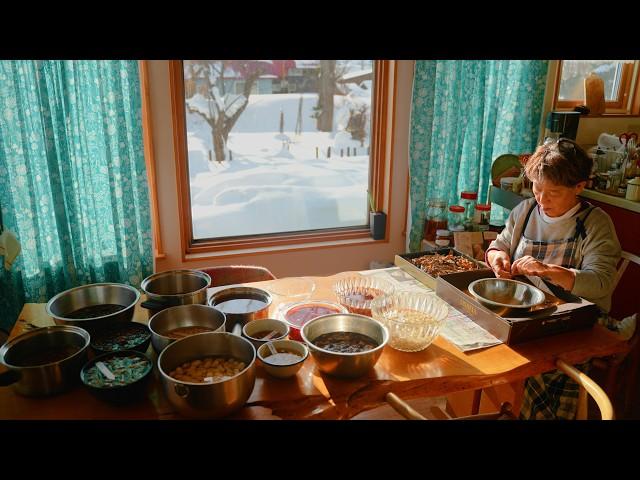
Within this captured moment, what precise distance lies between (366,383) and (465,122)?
2.27 m

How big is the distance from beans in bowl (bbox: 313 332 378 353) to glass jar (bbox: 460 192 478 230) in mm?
1905

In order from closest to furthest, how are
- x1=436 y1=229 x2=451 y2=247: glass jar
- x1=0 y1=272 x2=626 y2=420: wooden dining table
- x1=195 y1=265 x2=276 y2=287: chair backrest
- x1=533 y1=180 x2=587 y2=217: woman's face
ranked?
1. x1=0 y1=272 x2=626 y2=420: wooden dining table
2. x1=533 y1=180 x2=587 y2=217: woman's face
3. x1=195 y1=265 x2=276 y2=287: chair backrest
4. x1=436 y1=229 x2=451 y2=247: glass jar

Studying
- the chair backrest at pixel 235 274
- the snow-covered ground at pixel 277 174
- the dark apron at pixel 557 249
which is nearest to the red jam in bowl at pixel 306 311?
the chair backrest at pixel 235 274

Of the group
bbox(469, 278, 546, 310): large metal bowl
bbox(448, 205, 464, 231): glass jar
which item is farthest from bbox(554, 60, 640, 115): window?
bbox(469, 278, 546, 310): large metal bowl

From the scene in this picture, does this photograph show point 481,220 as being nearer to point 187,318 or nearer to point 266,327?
point 266,327

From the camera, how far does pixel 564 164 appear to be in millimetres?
1708

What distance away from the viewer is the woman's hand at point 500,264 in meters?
1.77

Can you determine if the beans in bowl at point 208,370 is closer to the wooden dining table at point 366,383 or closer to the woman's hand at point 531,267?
the wooden dining table at point 366,383

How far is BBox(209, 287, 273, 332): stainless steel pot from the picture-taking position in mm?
1513

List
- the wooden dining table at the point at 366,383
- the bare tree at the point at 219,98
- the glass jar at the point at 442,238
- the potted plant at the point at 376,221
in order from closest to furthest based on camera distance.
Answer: the wooden dining table at the point at 366,383
the bare tree at the point at 219,98
the glass jar at the point at 442,238
the potted plant at the point at 376,221

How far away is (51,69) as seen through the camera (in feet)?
7.38

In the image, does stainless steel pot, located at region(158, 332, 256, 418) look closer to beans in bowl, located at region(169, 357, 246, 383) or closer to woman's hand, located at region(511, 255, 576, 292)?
beans in bowl, located at region(169, 357, 246, 383)

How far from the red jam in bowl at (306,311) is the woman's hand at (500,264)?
0.61 metres

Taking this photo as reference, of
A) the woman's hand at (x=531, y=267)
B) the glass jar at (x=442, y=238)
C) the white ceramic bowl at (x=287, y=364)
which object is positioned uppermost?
the woman's hand at (x=531, y=267)
